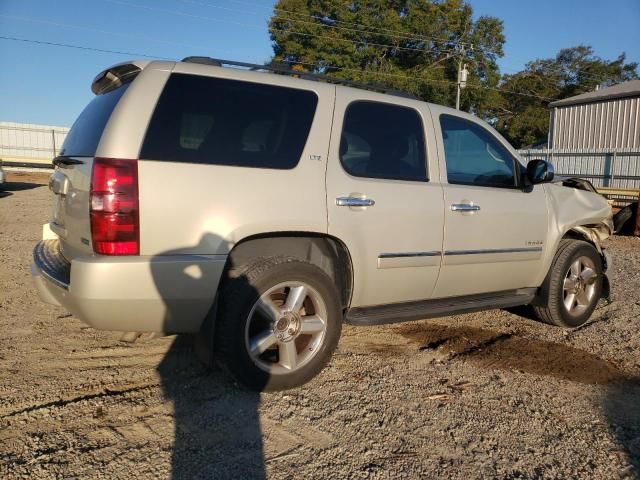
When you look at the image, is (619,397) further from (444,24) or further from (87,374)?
(444,24)

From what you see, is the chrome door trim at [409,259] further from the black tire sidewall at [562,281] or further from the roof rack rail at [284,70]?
the black tire sidewall at [562,281]

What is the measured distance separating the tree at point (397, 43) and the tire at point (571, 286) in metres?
33.3

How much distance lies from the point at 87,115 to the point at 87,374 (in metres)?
1.70

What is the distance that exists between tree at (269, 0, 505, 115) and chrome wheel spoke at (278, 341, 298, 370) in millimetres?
35256

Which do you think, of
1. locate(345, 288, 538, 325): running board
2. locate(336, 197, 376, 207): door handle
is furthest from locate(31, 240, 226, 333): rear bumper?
locate(345, 288, 538, 325): running board

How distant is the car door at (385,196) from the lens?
135 inches

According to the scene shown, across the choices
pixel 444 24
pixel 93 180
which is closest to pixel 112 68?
pixel 93 180

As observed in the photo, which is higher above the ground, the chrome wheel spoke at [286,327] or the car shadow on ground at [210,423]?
the chrome wheel spoke at [286,327]

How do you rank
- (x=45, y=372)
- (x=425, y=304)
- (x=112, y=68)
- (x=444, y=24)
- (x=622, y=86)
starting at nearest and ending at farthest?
(x=112, y=68) → (x=45, y=372) → (x=425, y=304) → (x=622, y=86) → (x=444, y=24)

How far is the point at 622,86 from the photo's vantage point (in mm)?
25875

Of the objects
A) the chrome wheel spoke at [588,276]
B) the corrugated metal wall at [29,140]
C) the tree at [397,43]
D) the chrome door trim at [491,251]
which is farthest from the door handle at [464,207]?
the tree at [397,43]

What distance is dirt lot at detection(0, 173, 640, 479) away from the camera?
252 cm

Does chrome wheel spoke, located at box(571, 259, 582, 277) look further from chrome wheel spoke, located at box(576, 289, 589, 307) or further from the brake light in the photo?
the brake light

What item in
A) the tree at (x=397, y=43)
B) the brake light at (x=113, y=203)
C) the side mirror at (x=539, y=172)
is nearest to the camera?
the brake light at (x=113, y=203)
